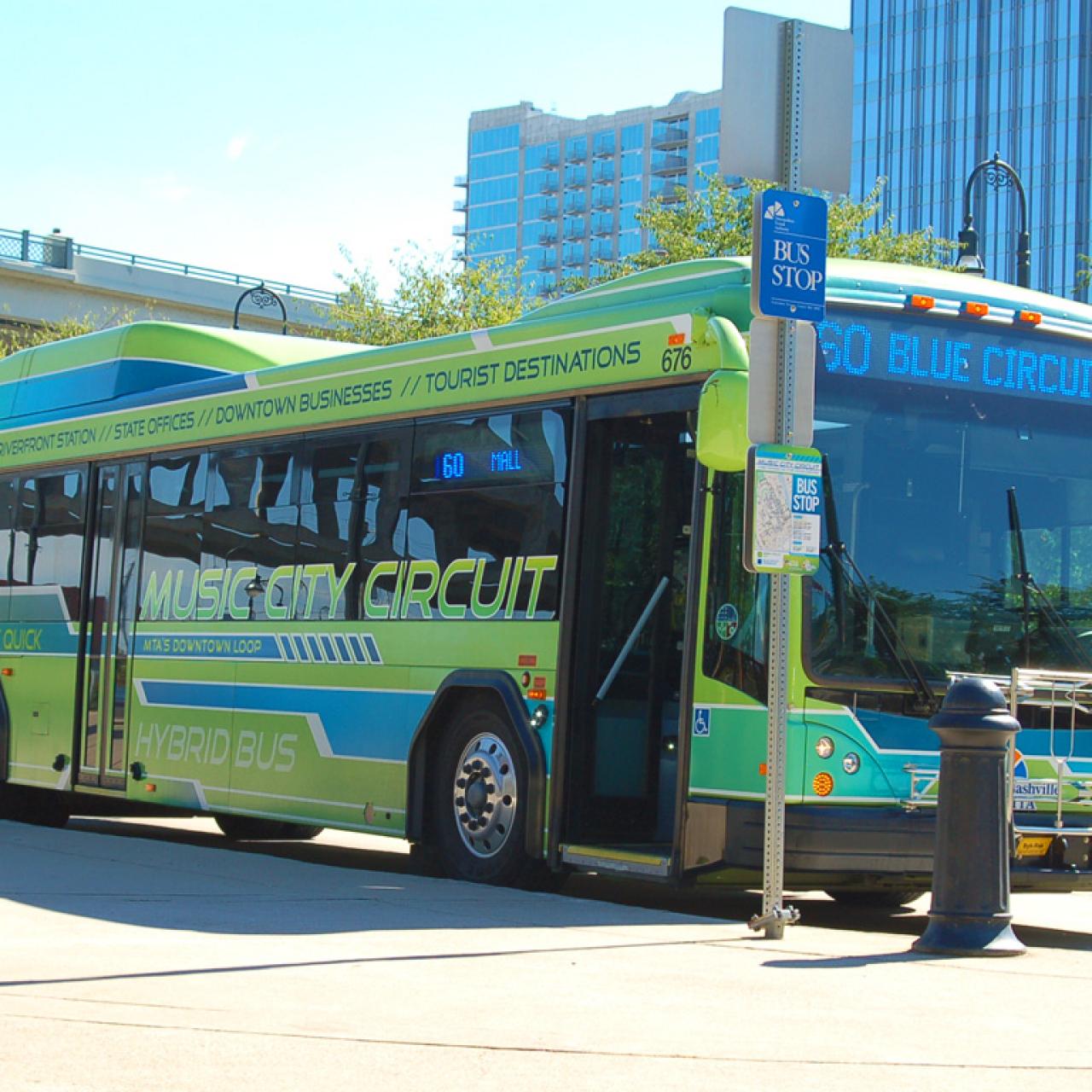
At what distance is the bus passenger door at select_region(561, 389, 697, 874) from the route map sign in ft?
5.23

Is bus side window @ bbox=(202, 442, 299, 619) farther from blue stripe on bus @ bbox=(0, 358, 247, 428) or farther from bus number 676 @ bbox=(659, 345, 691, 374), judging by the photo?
bus number 676 @ bbox=(659, 345, 691, 374)

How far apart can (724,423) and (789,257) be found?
2.78ft

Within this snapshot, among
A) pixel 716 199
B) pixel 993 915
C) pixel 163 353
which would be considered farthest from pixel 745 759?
pixel 716 199

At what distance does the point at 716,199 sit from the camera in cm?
3077

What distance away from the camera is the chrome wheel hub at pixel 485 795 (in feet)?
36.2

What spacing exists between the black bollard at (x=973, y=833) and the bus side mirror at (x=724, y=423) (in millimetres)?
1594

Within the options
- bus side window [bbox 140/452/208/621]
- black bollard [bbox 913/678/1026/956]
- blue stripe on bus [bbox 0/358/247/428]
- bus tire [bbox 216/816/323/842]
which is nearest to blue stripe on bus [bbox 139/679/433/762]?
bus side window [bbox 140/452/208/621]

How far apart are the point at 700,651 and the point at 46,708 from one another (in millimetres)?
8066

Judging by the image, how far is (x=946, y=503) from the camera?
9.93 m

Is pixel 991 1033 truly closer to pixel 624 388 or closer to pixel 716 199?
pixel 624 388

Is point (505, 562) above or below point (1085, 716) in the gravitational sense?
above

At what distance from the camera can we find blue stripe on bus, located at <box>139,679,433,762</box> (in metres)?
11.9

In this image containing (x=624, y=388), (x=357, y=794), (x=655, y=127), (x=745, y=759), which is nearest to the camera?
(x=745, y=759)

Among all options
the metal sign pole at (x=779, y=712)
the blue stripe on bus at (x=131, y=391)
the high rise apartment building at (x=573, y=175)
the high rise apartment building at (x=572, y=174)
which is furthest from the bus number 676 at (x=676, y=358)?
the high rise apartment building at (x=572, y=174)
